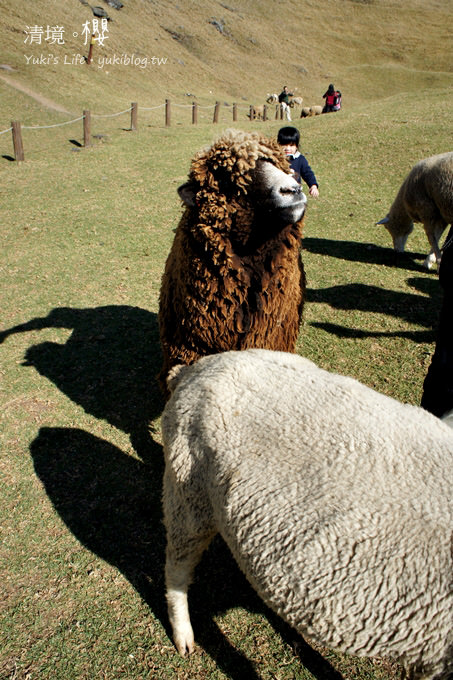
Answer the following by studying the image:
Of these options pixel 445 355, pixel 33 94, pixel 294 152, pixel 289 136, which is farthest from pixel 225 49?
pixel 445 355

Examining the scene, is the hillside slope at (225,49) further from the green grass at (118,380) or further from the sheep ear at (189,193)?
the sheep ear at (189,193)

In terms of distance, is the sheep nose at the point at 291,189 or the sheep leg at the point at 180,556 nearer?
the sheep leg at the point at 180,556

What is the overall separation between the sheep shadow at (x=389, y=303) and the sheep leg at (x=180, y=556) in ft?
13.0

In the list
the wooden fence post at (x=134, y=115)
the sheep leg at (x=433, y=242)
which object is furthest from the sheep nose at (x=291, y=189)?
the wooden fence post at (x=134, y=115)

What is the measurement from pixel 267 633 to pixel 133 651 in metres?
0.79

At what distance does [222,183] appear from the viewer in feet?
10.1

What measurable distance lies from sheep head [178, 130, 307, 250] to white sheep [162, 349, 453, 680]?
136 cm

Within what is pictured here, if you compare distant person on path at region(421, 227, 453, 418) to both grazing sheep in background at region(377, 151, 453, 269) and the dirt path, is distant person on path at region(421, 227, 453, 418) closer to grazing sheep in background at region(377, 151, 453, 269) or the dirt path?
grazing sheep in background at region(377, 151, 453, 269)

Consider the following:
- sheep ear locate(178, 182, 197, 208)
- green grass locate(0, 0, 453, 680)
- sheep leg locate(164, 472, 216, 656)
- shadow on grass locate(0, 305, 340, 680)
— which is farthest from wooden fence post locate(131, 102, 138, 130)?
sheep leg locate(164, 472, 216, 656)

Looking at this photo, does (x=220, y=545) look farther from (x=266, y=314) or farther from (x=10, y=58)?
(x=10, y=58)

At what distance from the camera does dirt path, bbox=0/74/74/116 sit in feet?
65.5

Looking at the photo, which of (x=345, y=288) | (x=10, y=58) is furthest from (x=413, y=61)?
(x=345, y=288)

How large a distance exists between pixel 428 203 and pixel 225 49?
151 ft

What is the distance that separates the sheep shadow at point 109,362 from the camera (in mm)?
4207
